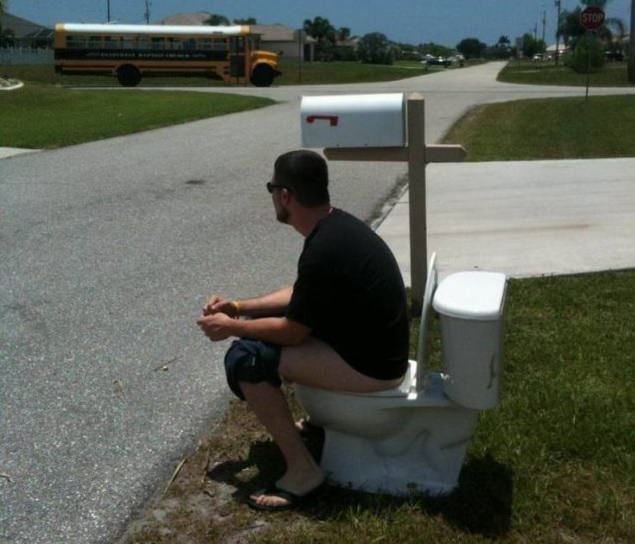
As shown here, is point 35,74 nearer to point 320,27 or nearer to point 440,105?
Answer: point 440,105

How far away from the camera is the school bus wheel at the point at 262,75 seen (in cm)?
3784

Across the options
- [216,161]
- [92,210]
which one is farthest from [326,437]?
[216,161]

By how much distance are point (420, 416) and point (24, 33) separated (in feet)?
324

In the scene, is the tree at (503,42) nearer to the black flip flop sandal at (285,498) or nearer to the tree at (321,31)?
the tree at (321,31)

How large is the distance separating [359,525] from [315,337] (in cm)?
68

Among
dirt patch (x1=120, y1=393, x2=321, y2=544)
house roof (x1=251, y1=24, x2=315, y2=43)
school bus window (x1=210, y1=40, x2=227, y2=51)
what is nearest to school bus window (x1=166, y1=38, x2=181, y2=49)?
school bus window (x1=210, y1=40, x2=227, y2=51)

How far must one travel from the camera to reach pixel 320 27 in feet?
362

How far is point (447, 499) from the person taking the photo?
136 inches

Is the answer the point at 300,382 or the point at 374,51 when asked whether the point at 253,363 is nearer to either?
the point at 300,382

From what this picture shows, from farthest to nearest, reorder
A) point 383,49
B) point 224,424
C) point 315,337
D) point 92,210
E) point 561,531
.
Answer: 1. point 383,49
2. point 92,210
3. point 224,424
4. point 315,337
5. point 561,531

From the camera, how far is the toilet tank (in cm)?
324

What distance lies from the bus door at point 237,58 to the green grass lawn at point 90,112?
31.2ft

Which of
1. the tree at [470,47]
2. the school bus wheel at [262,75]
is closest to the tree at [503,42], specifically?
the tree at [470,47]

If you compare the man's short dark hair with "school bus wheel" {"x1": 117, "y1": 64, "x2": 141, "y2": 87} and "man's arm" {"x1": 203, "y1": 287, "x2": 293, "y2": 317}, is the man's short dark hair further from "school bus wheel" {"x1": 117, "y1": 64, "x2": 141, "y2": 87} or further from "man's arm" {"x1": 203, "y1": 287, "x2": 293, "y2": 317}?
"school bus wheel" {"x1": 117, "y1": 64, "x2": 141, "y2": 87}
